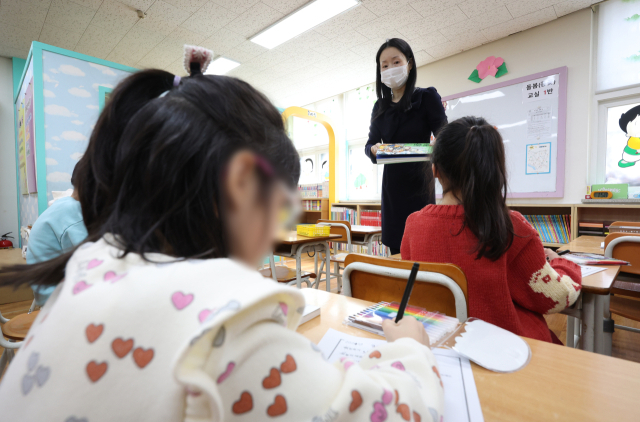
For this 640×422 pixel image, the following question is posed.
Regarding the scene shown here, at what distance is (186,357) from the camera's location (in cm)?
23

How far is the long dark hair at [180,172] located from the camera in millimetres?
335

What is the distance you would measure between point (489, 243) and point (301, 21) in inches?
125

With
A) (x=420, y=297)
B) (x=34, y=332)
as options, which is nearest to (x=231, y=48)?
(x=420, y=297)

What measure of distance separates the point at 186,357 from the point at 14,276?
0.30 meters

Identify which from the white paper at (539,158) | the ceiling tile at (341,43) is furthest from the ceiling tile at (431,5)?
the white paper at (539,158)

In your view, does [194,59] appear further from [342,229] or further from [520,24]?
[520,24]

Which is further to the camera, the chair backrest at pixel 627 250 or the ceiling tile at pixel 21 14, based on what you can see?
the ceiling tile at pixel 21 14

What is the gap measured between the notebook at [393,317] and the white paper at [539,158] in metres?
3.28

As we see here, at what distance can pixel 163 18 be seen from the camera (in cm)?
311

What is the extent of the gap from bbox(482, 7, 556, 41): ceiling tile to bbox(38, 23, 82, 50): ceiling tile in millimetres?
4408

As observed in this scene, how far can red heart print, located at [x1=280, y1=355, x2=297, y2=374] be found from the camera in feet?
0.87

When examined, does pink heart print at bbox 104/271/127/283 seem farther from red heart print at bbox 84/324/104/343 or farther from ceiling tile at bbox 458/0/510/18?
ceiling tile at bbox 458/0/510/18

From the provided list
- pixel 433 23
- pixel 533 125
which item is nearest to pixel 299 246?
pixel 433 23

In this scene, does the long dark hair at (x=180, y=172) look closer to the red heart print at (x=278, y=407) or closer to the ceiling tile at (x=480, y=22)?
the red heart print at (x=278, y=407)
